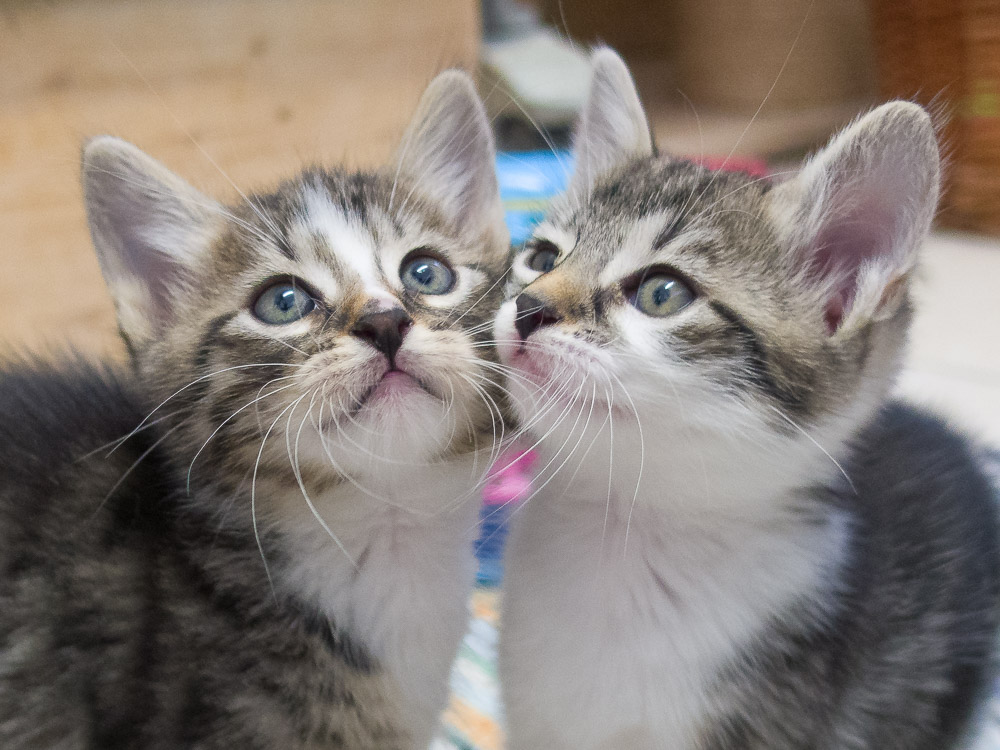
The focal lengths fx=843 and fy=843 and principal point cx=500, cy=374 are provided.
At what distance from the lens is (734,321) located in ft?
3.16

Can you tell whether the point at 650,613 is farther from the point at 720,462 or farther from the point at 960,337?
the point at 960,337

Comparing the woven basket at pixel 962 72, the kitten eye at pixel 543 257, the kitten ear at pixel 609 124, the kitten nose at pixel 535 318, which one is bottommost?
the kitten nose at pixel 535 318

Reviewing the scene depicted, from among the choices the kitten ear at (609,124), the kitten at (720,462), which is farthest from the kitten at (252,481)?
the kitten ear at (609,124)

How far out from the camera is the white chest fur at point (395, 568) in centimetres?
104

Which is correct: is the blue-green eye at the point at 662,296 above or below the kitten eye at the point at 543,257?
below

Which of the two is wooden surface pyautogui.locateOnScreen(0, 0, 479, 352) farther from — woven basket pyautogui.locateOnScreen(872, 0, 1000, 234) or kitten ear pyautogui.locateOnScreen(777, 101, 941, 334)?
woven basket pyautogui.locateOnScreen(872, 0, 1000, 234)

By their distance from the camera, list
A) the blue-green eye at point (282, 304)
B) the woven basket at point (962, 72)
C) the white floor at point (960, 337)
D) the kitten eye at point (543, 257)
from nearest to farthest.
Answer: the blue-green eye at point (282, 304) < the kitten eye at point (543, 257) < the white floor at point (960, 337) < the woven basket at point (962, 72)

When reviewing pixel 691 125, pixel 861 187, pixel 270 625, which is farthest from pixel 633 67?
pixel 270 625

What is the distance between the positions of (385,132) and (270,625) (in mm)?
1687

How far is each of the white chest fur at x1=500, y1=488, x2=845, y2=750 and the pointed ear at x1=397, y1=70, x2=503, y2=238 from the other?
0.49 metres

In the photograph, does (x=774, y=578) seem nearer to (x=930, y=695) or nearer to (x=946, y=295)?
(x=930, y=695)

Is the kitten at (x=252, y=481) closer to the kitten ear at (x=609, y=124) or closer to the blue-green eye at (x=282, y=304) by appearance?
the blue-green eye at (x=282, y=304)

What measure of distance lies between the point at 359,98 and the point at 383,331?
65.3 inches

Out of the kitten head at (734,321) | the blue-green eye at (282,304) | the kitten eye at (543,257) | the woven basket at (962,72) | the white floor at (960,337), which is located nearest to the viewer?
the kitten head at (734,321)
